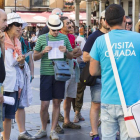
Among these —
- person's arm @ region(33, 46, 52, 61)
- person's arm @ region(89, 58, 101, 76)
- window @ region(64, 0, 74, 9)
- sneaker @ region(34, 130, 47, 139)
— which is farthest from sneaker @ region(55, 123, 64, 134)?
window @ region(64, 0, 74, 9)

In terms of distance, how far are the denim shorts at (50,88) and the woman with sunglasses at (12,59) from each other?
21.5 inches

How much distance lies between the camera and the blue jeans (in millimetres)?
4121

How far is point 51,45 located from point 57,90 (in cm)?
71

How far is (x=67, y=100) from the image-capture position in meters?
7.63

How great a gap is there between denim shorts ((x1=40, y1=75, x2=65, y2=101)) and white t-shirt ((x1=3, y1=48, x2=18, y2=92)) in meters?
0.75

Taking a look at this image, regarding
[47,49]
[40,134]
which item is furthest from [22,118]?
[47,49]

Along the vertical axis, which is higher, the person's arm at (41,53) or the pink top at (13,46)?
the pink top at (13,46)

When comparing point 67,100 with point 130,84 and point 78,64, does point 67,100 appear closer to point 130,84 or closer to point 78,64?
point 78,64

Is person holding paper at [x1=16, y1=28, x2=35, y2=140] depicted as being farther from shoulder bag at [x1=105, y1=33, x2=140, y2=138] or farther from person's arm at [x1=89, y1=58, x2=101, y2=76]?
shoulder bag at [x1=105, y1=33, x2=140, y2=138]

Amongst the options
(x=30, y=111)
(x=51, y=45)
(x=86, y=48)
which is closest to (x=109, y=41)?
(x=86, y=48)

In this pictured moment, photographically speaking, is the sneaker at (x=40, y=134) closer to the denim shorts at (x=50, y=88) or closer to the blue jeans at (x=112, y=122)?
the denim shorts at (x=50, y=88)

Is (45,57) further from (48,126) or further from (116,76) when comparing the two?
(116,76)

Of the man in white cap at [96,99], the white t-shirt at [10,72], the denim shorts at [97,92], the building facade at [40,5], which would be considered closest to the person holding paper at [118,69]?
the white t-shirt at [10,72]

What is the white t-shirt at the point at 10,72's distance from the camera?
587cm
